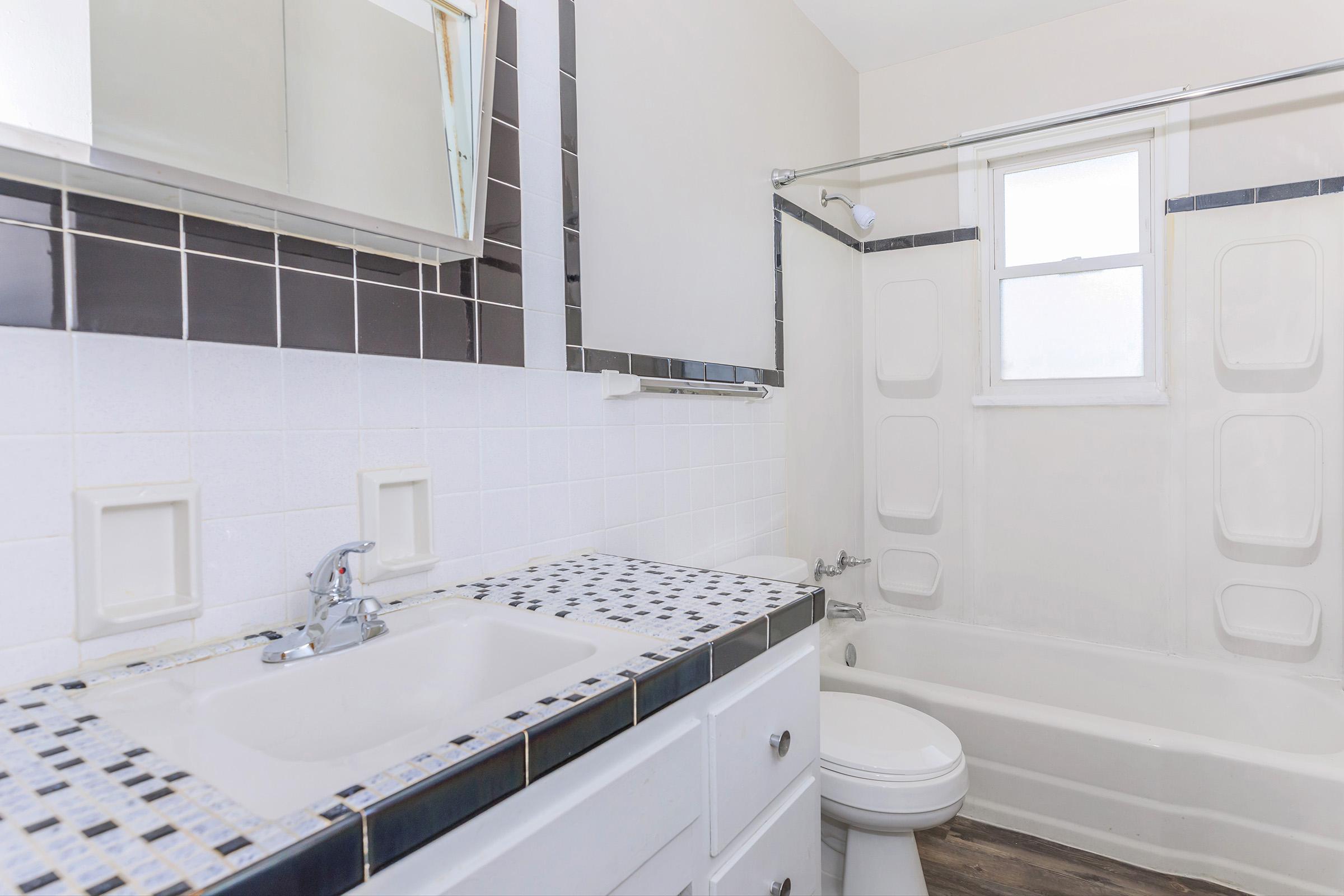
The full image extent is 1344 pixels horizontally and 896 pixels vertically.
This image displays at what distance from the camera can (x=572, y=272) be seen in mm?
1418

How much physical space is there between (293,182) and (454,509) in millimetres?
539

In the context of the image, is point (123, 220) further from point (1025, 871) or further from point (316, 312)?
point (1025, 871)

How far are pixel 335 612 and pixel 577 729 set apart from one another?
1.33 feet

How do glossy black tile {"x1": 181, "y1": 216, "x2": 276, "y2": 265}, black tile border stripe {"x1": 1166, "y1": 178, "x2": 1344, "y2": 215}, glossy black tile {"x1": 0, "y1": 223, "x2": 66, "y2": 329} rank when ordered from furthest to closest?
black tile border stripe {"x1": 1166, "y1": 178, "x2": 1344, "y2": 215}, glossy black tile {"x1": 181, "y1": 216, "x2": 276, "y2": 265}, glossy black tile {"x1": 0, "y1": 223, "x2": 66, "y2": 329}

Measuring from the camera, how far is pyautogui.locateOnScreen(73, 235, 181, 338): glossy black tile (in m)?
0.76

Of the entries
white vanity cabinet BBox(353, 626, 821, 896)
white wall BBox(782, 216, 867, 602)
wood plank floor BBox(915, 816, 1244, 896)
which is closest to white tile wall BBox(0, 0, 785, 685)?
white vanity cabinet BBox(353, 626, 821, 896)

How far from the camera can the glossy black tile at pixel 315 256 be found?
3.10ft

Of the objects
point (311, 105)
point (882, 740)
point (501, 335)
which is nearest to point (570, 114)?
point (501, 335)

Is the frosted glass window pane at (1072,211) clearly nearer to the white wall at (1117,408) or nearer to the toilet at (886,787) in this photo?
the white wall at (1117,408)

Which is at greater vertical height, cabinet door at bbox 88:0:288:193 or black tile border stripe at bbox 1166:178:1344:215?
black tile border stripe at bbox 1166:178:1344:215

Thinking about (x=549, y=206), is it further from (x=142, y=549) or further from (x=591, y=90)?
(x=142, y=549)

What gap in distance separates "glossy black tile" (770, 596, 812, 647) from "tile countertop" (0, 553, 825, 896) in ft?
0.40

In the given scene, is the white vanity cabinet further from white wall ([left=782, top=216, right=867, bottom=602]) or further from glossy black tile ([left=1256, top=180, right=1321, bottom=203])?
glossy black tile ([left=1256, top=180, right=1321, bottom=203])

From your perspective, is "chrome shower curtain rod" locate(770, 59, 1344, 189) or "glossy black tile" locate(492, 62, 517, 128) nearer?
"glossy black tile" locate(492, 62, 517, 128)
